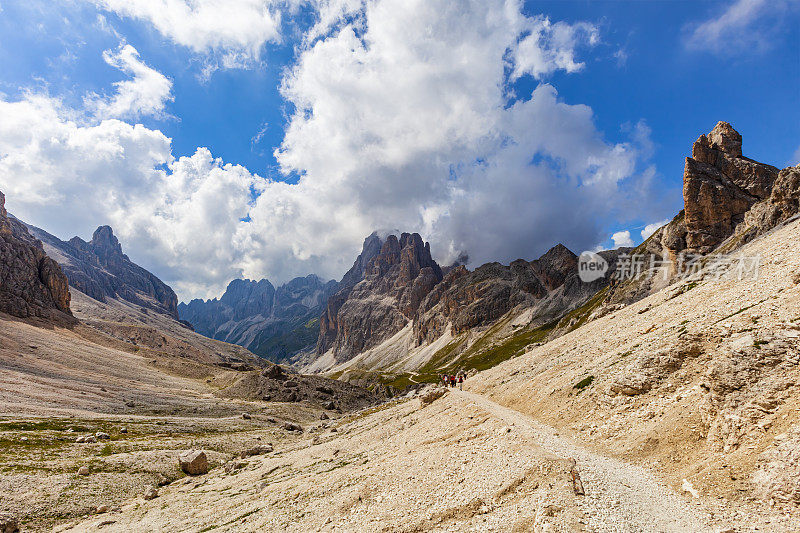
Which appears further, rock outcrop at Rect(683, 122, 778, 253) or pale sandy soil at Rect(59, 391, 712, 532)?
rock outcrop at Rect(683, 122, 778, 253)

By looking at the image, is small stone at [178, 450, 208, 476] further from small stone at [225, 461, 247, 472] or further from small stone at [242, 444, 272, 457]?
small stone at [242, 444, 272, 457]

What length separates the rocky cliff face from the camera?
15662 centimetres

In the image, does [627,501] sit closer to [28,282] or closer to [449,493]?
[449,493]

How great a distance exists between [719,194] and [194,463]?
193896 millimetres

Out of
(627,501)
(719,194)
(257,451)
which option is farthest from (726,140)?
(257,451)

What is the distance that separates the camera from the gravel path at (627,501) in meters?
12.4

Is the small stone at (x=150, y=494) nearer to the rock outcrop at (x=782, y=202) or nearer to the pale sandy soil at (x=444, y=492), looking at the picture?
the pale sandy soil at (x=444, y=492)

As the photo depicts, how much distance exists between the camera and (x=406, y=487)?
1994cm

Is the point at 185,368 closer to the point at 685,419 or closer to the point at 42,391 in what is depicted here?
the point at 42,391

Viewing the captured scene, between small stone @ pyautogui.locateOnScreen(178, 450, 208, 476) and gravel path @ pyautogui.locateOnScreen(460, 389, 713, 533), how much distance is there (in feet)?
144

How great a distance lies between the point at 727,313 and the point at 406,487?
28439 millimetres

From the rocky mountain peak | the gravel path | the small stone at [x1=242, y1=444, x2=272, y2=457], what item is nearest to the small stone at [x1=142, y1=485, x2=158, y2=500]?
the small stone at [x1=242, y1=444, x2=272, y2=457]

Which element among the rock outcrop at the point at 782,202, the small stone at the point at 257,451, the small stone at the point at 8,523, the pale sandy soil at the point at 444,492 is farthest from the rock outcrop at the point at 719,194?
the small stone at the point at 8,523

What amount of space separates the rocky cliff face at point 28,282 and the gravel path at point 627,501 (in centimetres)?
21627
